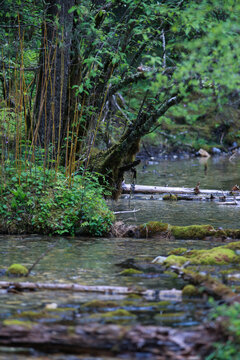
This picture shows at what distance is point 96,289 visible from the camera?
4629 millimetres

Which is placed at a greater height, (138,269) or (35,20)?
(35,20)

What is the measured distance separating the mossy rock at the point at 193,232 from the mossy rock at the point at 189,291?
3364 millimetres

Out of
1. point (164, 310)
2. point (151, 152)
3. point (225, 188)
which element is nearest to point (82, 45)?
point (164, 310)

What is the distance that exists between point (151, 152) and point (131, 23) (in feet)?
79.5

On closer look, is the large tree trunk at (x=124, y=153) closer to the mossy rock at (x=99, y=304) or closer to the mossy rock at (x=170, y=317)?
the mossy rock at (x=99, y=304)

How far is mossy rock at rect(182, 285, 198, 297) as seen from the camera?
451 cm

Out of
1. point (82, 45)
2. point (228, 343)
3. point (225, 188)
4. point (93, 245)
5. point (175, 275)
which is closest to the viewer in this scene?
point (228, 343)

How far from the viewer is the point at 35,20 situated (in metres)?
9.59

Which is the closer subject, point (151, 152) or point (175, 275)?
point (175, 275)

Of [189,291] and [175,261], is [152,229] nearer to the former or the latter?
[175,261]

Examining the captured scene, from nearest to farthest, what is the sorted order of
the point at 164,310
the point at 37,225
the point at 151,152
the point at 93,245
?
1. the point at 164,310
2. the point at 93,245
3. the point at 37,225
4. the point at 151,152

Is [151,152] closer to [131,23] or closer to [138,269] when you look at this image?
[131,23]

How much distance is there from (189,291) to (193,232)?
3.50 meters

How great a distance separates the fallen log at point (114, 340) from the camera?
10.7 feet
